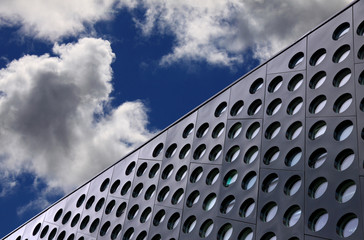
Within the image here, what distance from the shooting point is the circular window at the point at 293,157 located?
2335 centimetres

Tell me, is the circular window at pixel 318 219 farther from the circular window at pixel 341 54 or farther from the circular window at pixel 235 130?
the circular window at pixel 235 130

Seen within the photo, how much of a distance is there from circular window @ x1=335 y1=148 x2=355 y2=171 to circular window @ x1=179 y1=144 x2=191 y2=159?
37.4 ft

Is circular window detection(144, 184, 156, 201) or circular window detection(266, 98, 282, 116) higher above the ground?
circular window detection(266, 98, 282, 116)

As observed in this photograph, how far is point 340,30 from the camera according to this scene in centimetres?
2594

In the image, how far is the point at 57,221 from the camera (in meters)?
39.0

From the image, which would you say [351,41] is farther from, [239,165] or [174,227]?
[174,227]

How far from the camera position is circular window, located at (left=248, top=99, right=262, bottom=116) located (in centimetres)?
2816

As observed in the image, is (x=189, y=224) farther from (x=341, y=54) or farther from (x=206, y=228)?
(x=341, y=54)

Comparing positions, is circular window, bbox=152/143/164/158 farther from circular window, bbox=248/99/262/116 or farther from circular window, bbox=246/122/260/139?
circular window, bbox=246/122/260/139

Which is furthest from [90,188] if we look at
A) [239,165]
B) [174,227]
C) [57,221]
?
[239,165]

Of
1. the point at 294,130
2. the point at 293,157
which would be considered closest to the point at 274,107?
the point at 294,130

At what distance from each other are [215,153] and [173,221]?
4.25 m

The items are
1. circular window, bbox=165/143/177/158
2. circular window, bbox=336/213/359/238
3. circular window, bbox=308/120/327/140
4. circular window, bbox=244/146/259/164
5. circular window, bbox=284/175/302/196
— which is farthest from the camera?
circular window, bbox=165/143/177/158

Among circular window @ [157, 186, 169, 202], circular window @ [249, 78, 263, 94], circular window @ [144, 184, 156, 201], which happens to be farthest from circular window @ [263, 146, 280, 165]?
circular window @ [144, 184, 156, 201]
